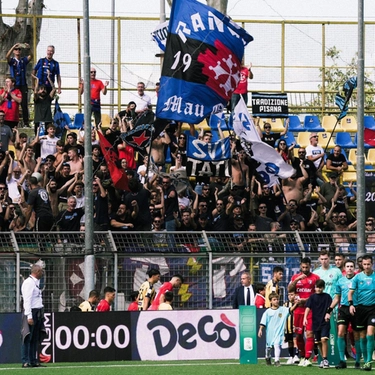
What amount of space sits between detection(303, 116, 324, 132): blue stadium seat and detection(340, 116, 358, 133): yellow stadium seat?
1.19 meters

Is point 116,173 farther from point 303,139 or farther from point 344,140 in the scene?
point 344,140

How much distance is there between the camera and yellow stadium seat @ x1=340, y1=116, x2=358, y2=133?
34906mm

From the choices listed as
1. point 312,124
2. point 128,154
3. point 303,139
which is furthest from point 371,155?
point 128,154

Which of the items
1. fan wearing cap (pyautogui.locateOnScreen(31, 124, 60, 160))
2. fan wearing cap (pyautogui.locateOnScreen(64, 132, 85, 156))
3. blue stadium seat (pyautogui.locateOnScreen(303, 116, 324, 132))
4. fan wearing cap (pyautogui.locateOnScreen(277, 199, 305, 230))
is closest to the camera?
fan wearing cap (pyautogui.locateOnScreen(277, 199, 305, 230))

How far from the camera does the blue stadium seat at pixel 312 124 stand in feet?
110

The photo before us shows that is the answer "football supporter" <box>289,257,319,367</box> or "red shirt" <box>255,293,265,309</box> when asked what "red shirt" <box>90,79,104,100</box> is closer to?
"red shirt" <box>255,293,265,309</box>

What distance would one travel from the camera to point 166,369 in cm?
1878

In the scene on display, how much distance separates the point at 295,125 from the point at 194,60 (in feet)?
36.3

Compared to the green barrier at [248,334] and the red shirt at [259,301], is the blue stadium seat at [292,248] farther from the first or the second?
the green barrier at [248,334]

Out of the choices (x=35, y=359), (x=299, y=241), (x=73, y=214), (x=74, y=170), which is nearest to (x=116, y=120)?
(x=74, y=170)

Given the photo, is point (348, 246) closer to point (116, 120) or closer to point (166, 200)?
point (166, 200)

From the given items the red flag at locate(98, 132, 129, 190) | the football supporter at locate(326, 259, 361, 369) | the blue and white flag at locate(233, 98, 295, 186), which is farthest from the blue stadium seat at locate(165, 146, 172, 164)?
the football supporter at locate(326, 259, 361, 369)

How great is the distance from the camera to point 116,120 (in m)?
27.8

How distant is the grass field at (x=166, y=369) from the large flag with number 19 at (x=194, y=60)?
5.12 metres
